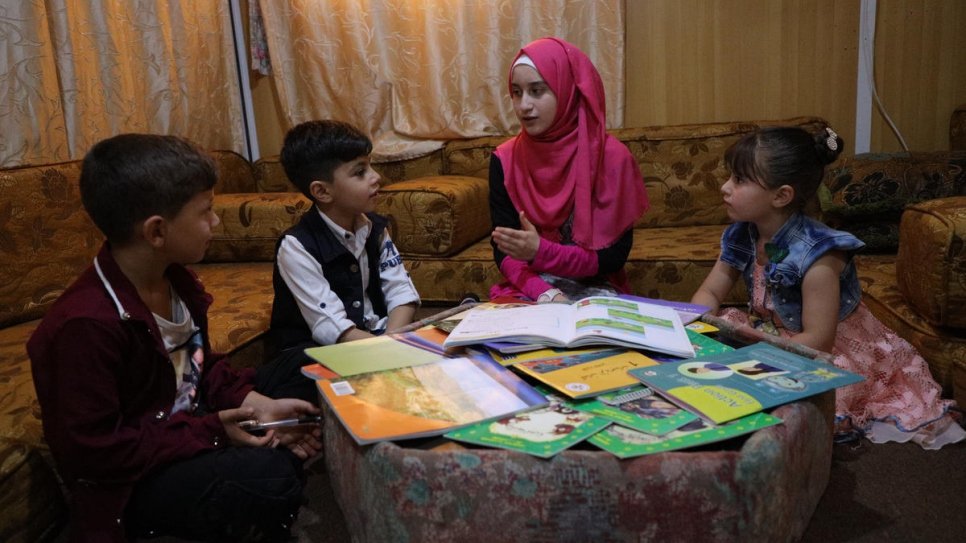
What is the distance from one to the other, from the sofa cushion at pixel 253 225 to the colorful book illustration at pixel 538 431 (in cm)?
195

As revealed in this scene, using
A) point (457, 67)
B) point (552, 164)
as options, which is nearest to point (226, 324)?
point (552, 164)

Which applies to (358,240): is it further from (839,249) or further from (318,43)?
(318,43)

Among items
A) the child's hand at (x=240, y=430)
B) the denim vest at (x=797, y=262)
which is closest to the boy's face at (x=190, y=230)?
the child's hand at (x=240, y=430)

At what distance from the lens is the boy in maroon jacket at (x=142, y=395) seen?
1122 mm

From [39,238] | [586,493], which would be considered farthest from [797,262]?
[39,238]

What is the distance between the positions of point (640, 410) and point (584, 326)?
30 centimetres

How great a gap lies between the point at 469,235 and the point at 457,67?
3.43 ft

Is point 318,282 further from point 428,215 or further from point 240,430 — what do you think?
point 428,215

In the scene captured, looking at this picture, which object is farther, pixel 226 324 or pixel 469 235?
pixel 469 235

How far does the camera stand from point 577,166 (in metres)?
1.88

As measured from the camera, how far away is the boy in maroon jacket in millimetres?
1122

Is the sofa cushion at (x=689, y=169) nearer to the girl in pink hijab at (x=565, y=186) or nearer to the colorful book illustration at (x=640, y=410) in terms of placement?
the girl in pink hijab at (x=565, y=186)

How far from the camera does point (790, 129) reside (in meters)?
1.57

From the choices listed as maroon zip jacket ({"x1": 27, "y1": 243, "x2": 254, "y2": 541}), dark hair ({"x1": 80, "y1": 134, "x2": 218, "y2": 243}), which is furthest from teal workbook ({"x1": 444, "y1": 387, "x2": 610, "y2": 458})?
dark hair ({"x1": 80, "y1": 134, "x2": 218, "y2": 243})
